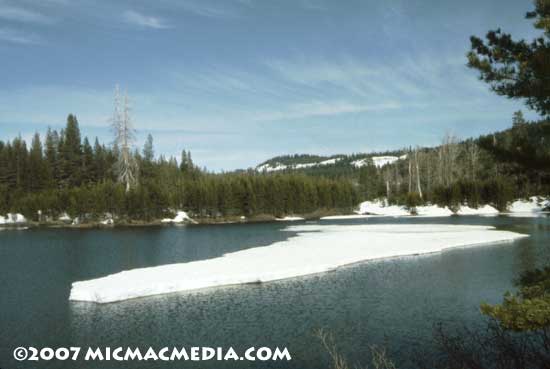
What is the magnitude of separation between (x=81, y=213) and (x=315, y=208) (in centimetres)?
4905

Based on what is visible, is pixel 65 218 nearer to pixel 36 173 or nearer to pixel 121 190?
pixel 121 190

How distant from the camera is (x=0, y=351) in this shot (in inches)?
516

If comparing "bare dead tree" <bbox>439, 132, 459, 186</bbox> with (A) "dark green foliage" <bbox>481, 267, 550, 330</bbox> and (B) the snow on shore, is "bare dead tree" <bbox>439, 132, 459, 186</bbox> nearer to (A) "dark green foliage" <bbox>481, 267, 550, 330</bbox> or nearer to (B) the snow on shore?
(B) the snow on shore

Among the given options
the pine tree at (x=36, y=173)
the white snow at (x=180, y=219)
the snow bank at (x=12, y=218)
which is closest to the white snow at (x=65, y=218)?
the snow bank at (x=12, y=218)

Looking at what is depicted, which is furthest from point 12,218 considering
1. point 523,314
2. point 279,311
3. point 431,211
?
point 523,314

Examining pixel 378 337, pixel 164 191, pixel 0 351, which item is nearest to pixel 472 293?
pixel 378 337

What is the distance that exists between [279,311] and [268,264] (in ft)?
27.1

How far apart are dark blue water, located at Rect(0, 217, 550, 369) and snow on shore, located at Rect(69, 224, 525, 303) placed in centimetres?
82

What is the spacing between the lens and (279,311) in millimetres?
16719

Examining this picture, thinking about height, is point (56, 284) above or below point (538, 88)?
below

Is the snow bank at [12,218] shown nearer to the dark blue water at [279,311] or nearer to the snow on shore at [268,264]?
the dark blue water at [279,311]

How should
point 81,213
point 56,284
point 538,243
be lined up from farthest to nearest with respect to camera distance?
point 81,213
point 538,243
point 56,284

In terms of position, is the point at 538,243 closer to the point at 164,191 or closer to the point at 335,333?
the point at 335,333

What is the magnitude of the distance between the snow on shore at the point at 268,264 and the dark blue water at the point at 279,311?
82cm
